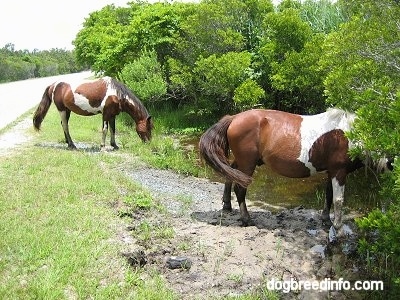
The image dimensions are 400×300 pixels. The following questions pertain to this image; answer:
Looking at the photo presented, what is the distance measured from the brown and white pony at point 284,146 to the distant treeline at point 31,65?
34195 millimetres

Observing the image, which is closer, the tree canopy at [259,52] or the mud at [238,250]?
the mud at [238,250]

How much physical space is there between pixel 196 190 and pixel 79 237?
3.51 m

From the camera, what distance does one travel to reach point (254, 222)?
648 cm

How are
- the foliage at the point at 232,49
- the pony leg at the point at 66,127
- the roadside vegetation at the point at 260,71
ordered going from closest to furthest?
1. the roadside vegetation at the point at 260,71
2. the pony leg at the point at 66,127
3. the foliage at the point at 232,49

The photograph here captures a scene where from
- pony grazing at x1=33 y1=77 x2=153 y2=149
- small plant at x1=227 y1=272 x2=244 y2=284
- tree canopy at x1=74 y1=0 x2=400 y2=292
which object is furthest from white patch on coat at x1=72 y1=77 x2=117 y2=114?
small plant at x1=227 y1=272 x2=244 y2=284

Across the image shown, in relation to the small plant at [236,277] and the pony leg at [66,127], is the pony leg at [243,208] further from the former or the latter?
the pony leg at [66,127]

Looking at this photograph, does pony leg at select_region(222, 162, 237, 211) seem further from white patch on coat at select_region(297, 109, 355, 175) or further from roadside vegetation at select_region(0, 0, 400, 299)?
roadside vegetation at select_region(0, 0, 400, 299)

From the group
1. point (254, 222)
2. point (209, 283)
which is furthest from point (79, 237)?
point (254, 222)

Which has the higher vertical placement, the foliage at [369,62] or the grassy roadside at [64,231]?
the foliage at [369,62]

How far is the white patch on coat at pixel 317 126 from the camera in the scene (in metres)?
5.91

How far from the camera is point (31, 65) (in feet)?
200

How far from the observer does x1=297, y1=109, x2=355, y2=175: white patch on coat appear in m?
5.91

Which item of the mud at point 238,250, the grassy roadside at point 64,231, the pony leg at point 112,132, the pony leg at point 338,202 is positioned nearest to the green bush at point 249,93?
the pony leg at point 112,132

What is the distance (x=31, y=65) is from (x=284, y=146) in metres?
61.8
